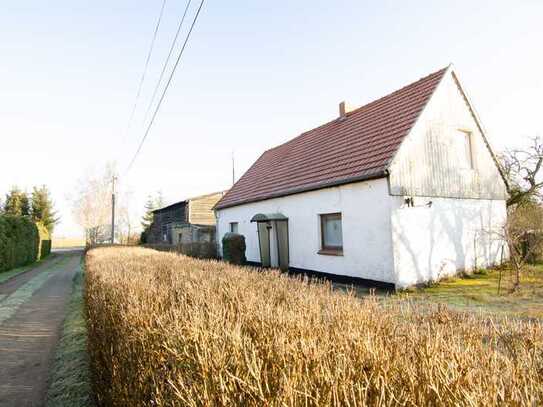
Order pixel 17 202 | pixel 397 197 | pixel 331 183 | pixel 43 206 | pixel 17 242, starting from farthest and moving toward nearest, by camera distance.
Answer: pixel 43 206, pixel 17 202, pixel 17 242, pixel 331 183, pixel 397 197

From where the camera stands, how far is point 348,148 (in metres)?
13.1

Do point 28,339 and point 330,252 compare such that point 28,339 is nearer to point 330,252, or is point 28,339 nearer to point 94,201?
point 330,252

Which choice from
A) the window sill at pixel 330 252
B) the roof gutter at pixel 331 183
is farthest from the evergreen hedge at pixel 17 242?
the window sill at pixel 330 252

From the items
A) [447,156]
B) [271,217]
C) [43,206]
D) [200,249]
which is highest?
[43,206]

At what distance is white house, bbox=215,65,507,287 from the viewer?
10019 mm

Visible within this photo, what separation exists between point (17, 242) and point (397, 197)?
78.5ft

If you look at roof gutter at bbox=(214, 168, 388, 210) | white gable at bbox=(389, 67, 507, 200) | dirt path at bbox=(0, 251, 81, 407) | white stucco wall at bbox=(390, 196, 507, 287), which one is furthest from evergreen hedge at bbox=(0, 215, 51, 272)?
white gable at bbox=(389, 67, 507, 200)

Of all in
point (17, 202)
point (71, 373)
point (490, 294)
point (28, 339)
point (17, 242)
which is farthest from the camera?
point (17, 202)

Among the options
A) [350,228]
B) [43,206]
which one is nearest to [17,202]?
[43,206]

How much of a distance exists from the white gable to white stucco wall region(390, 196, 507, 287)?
17.0 inches

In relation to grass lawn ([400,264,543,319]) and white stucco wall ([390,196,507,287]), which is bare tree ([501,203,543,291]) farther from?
white stucco wall ([390,196,507,287])

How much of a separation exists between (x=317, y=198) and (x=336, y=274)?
288 centimetres

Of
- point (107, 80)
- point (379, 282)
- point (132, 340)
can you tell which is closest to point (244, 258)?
point (379, 282)

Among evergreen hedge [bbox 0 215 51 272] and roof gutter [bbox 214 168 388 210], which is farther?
evergreen hedge [bbox 0 215 51 272]
